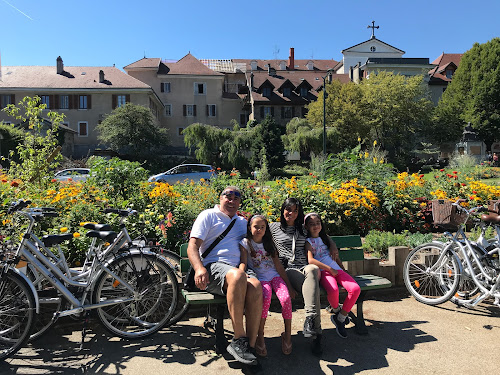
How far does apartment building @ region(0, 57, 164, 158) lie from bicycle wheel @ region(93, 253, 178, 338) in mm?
41488

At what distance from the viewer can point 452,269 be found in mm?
4695

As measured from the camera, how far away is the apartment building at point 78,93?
43.1 metres

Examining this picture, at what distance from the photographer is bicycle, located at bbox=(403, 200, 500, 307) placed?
14.8 feet

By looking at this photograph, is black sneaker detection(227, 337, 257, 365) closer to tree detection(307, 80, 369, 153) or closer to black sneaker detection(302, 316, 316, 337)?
black sneaker detection(302, 316, 316, 337)

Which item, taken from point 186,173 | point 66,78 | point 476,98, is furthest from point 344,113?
point 66,78

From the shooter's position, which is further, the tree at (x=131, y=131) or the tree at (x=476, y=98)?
the tree at (x=476, y=98)

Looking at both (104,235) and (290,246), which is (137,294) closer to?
(104,235)

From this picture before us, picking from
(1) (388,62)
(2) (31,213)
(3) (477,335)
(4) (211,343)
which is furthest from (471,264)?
(1) (388,62)

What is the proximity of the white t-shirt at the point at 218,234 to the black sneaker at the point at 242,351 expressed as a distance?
0.73 m

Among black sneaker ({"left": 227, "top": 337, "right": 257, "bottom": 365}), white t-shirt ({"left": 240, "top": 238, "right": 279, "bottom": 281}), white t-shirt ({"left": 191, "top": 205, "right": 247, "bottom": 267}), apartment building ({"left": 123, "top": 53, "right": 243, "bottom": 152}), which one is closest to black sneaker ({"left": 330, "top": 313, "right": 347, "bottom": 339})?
white t-shirt ({"left": 240, "top": 238, "right": 279, "bottom": 281})

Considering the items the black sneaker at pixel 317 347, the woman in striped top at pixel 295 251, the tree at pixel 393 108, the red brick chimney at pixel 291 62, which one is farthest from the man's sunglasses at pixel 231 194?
the red brick chimney at pixel 291 62

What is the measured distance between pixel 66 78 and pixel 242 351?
48509 mm

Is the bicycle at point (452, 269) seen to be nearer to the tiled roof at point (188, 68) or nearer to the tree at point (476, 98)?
the tree at point (476, 98)

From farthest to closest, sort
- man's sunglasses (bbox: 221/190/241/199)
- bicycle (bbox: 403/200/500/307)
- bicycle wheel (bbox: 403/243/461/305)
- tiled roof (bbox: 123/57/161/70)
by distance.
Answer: tiled roof (bbox: 123/57/161/70), bicycle wheel (bbox: 403/243/461/305), bicycle (bbox: 403/200/500/307), man's sunglasses (bbox: 221/190/241/199)
